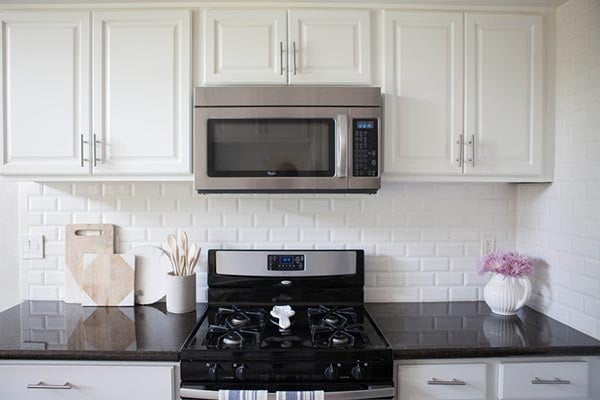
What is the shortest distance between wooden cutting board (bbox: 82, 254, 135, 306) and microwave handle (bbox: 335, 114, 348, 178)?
44.2 inches

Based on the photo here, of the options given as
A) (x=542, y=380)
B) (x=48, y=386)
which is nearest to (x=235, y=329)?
(x=48, y=386)

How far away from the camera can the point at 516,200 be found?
6.60 feet

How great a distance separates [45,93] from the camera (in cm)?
166

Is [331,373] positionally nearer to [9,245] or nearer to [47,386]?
[47,386]

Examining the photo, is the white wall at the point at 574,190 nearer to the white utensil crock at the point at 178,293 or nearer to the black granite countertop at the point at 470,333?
the black granite countertop at the point at 470,333

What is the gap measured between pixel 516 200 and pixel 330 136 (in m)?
1.10

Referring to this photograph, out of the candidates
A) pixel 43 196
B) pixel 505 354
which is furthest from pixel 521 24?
pixel 43 196

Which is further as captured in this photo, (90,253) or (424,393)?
(90,253)

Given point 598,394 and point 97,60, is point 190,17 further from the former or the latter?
point 598,394

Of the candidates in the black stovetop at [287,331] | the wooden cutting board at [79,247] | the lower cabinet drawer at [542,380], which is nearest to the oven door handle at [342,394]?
the black stovetop at [287,331]

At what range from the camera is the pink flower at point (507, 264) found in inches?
69.3

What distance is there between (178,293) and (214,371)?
1.75ft

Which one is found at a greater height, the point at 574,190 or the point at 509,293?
the point at 574,190

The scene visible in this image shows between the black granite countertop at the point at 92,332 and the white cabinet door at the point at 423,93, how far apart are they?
1.13 m
